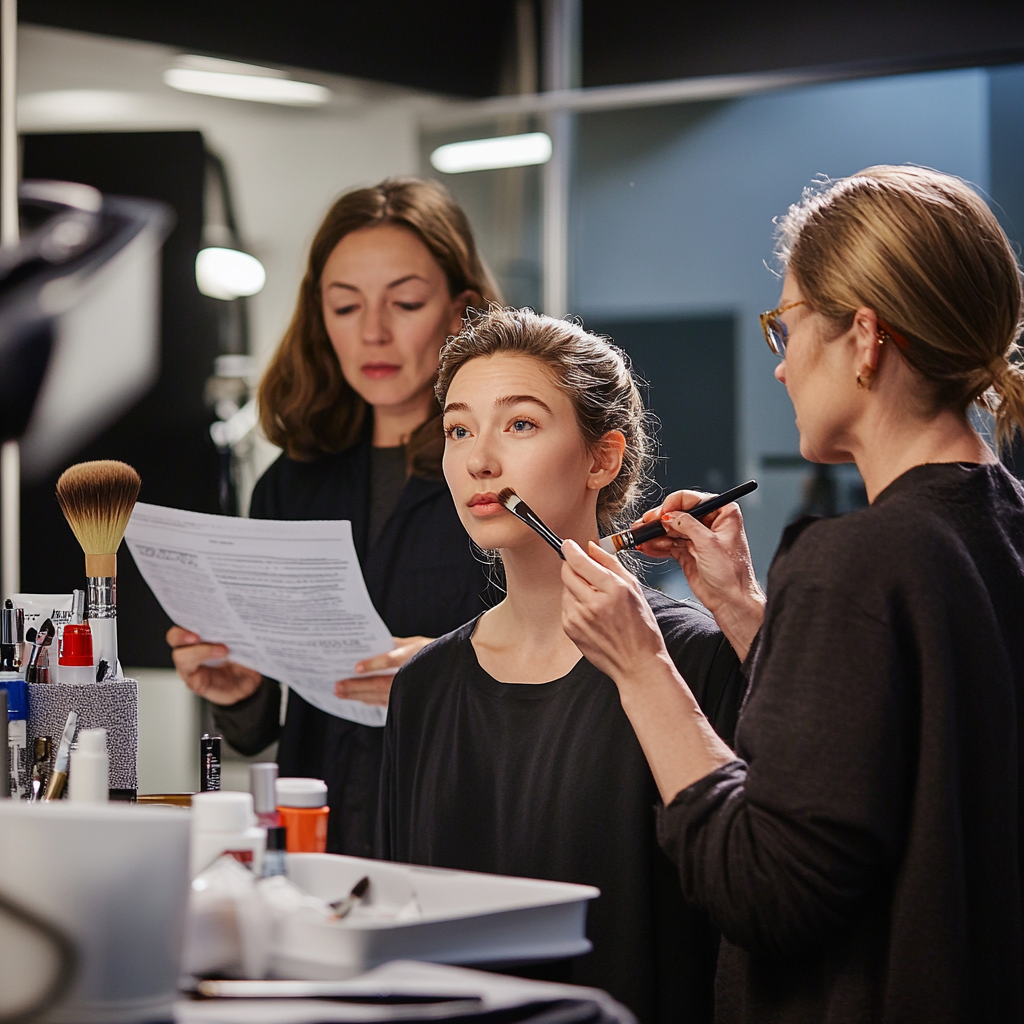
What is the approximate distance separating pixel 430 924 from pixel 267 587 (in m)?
0.82

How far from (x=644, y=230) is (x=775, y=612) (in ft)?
6.74

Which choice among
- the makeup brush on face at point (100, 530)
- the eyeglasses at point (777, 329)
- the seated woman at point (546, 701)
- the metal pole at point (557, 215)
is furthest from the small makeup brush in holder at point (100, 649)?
the metal pole at point (557, 215)

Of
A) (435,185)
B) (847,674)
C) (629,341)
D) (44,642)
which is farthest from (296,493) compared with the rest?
(847,674)

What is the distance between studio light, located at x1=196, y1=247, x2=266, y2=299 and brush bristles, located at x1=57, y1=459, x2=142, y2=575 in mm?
1616

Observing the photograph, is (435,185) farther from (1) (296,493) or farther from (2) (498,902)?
(2) (498,902)

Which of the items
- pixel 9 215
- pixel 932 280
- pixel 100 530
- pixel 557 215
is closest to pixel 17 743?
pixel 100 530

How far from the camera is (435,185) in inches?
82.5

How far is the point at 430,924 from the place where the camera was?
729 millimetres

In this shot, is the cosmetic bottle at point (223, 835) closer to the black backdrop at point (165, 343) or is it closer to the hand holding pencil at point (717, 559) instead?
the hand holding pencil at point (717, 559)

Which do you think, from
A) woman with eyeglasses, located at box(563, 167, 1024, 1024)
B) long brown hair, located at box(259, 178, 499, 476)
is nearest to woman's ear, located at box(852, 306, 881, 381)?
woman with eyeglasses, located at box(563, 167, 1024, 1024)

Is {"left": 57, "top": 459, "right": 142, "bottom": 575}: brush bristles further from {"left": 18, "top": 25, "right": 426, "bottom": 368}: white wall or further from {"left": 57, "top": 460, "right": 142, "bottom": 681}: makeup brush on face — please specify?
{"left": 18, "top": 25, "right": 426, "bottom": 368}: white wall

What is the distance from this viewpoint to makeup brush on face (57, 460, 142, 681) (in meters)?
1.21

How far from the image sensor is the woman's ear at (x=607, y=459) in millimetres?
1400

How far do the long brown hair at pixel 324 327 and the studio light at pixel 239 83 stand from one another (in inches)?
36.9
